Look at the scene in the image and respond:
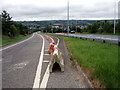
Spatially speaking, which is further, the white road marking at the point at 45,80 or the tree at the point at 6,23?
the tree at the point at 6,23

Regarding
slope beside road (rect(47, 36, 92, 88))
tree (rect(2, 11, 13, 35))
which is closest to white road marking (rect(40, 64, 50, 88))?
slope beside road (rect(47, 36, 92, 88))

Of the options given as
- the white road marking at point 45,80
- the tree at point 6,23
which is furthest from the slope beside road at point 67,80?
the tree at point 6,23

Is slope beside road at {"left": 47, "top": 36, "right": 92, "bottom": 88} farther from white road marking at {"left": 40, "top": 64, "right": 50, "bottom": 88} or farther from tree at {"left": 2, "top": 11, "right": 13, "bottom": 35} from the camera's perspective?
tree at {"left": 2, "top": 11, "right": 13, "bottom": 35}

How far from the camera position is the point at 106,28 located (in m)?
83.9

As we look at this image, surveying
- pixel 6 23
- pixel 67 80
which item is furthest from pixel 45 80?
pixel 6 23

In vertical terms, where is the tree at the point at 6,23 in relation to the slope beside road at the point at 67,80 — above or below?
above

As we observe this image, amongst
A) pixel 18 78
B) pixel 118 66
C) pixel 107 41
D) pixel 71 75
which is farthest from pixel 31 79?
pixel 107 41

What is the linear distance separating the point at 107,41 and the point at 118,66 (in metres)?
14.2

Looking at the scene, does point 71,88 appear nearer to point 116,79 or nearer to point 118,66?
point 116,79

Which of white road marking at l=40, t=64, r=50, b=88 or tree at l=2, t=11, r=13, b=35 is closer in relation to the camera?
white road marking at l=40, t=64, r=50, b=88

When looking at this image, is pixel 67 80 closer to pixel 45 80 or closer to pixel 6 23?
pixel 45 80

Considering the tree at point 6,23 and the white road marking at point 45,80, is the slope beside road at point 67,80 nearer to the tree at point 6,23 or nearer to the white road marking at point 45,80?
the white road marking at point 45,80

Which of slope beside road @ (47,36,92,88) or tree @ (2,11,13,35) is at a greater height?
tree @ (2,11,13,35)

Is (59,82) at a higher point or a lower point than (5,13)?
lower
